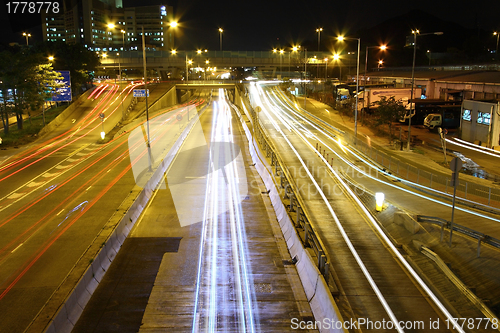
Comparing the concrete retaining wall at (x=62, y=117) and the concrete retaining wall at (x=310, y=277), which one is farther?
the concrete retaining wall at (x=62, y=117)

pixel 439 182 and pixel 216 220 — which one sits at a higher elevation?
pixel 439 182

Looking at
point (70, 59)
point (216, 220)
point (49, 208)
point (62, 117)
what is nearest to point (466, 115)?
point (216, 220)

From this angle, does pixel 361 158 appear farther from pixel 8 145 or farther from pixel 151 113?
pixel 151 113

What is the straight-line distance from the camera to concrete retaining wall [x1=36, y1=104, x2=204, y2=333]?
8250 millimetres

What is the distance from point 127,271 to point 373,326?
646 centimetres

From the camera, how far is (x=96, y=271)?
34.3 feet

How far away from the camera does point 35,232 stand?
48.9 ft

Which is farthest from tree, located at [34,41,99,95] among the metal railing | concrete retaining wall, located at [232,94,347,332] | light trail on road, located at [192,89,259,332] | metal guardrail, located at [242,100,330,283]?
concrete retaining wall, located at [232,94,347,332]

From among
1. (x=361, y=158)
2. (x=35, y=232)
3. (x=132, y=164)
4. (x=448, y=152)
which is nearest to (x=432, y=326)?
(x=35, y=232)

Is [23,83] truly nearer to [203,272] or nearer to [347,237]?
[203,272]

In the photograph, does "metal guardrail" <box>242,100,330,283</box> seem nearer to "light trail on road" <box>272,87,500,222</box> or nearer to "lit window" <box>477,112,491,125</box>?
"light trail on road" <box>272,87,500,222</box>

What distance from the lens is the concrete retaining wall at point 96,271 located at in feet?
27.1

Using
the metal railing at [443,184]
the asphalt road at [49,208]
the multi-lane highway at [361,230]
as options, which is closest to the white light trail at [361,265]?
the multi-lane highway at [361,230]

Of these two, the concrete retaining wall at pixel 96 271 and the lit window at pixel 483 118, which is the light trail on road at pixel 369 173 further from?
the concrete retaining wall at pixel 96 271
